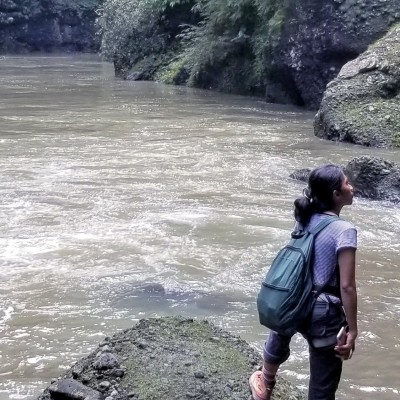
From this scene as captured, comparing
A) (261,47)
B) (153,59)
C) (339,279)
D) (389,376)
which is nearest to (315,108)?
(261,47)

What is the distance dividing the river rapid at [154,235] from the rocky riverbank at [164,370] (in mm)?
763

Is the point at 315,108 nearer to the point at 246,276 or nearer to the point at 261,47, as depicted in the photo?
the point at 261,47

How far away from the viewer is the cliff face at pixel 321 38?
61.3ft

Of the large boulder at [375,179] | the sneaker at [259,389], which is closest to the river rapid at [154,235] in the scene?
the large boulder at [375,179]

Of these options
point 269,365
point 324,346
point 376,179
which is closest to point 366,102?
point 376,179

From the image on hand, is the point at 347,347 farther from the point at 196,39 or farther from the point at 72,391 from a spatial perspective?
the point at 196,39

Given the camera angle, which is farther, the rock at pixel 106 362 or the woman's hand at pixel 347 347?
the rock at pixel 106 362

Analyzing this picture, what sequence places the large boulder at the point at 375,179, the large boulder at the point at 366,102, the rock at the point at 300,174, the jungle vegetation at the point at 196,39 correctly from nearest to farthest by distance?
the large boulder at the point at 375,179 < the rock at the point at 300,174 < the large boulder at the point at 366,102 < the jungle vegetation at the point at 196,39

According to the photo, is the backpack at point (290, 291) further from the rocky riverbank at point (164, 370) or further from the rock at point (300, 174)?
the rock at point (300, 174)

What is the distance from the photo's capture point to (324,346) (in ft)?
11.8

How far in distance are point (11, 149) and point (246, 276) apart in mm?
7765

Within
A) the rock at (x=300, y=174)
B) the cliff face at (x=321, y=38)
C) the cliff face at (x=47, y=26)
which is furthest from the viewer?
the cliff face at (x=47, y=26)

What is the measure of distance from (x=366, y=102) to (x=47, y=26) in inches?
1837

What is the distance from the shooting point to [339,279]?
3566 millimetres
